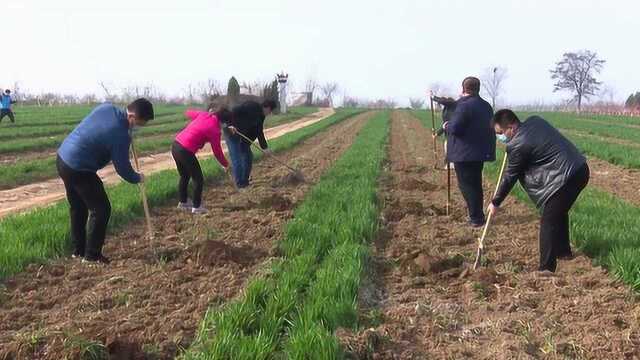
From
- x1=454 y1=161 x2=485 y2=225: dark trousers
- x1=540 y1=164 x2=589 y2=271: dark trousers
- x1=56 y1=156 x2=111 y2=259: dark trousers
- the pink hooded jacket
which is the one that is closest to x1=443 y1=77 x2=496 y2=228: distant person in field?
x1=454 y1=161 x2=485 y2=225: dark trousers

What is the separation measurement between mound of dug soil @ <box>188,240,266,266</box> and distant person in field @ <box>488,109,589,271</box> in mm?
2651

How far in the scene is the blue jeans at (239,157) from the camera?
10.5 metres

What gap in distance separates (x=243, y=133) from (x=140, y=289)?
5946 mm

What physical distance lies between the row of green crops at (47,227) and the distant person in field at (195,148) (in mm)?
749

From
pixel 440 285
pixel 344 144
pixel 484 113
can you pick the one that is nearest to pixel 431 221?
pixel 484 113

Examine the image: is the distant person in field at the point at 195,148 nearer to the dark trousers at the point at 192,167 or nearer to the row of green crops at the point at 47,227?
the dark trousers at the point at 192,167

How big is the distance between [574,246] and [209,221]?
14.7ft

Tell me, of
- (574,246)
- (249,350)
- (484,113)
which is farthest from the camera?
(484,113)

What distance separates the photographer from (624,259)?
17.3ft

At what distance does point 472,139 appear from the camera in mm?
7559

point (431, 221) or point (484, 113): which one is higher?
point (484, 113)

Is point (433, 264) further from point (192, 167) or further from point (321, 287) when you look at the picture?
point (192, 167)

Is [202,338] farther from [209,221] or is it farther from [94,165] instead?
[209,221]

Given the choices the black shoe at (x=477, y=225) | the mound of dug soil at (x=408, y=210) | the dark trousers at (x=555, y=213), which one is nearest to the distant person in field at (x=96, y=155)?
the mound of dug soil at (x=408, y=210)
